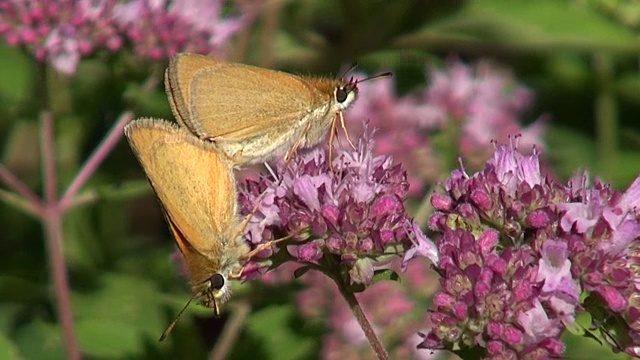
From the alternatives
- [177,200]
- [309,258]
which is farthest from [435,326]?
[177,200]

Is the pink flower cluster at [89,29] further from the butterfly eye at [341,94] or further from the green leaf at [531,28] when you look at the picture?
the green leaf at [531,28]

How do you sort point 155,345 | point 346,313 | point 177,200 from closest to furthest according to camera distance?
1. point 177,200
2. point 155,345
3. point 346,313

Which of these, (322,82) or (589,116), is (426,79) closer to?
(589,116)

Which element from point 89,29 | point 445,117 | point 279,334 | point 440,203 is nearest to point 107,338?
point 279,334

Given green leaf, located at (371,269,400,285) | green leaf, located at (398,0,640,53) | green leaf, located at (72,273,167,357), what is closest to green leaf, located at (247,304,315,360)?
green leaf, located at (72,273,167,357)

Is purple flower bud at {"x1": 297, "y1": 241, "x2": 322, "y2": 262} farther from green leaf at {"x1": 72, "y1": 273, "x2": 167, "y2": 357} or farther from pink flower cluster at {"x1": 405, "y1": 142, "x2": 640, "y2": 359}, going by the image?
green leaf at {"x1": 72, "y1": 273, "x2": 167, "y2": 357}

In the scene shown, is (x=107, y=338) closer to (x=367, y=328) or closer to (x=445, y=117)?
(x=367, y=328)

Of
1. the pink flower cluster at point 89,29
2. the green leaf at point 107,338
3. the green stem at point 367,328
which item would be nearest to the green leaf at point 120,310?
the green leaf at point 107,338
